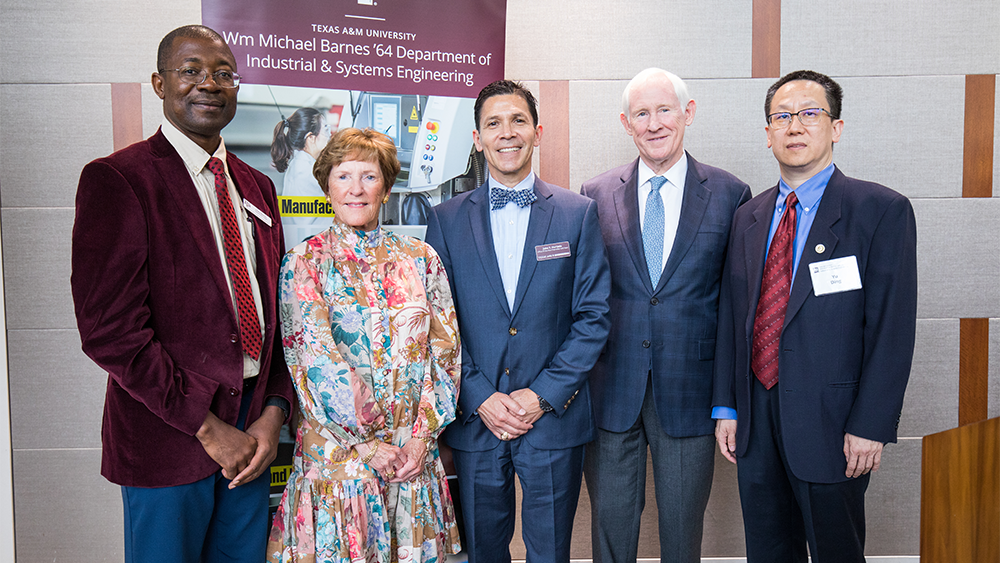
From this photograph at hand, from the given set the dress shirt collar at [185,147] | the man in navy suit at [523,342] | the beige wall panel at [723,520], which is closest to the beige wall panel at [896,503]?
the beige wall panel at [723,520]

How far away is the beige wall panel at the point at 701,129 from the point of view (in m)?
3.26

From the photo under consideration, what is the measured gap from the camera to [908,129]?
10.8 ft

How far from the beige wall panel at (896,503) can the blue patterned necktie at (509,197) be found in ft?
8.76

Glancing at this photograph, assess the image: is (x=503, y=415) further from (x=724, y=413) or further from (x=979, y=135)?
(x=979, y=135)

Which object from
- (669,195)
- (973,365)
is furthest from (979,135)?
(669,195)

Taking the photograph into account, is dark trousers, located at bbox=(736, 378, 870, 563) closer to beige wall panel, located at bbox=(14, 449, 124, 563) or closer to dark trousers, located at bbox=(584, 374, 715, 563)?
dark trousers, located at bbox=(584, 374, 715, 563)

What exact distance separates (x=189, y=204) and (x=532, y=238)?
1.18 meters

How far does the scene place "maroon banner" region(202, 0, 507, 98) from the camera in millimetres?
2588

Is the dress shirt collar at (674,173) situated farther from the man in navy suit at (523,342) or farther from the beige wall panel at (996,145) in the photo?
the beige wall panel at (996,145)

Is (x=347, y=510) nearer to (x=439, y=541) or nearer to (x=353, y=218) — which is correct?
(x=439, y=541)

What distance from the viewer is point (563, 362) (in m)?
2.21

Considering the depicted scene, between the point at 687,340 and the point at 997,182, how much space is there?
233 cm

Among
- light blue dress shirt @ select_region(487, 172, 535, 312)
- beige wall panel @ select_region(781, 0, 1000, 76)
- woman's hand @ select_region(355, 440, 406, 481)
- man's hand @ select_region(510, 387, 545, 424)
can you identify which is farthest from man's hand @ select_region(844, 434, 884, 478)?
beige wall panel @ select_region(781, 0, 1000, 76)

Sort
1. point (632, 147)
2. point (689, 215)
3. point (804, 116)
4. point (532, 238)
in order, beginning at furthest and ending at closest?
point (632, 147), point (689, 215), point (532, 238), point (804, 116)
